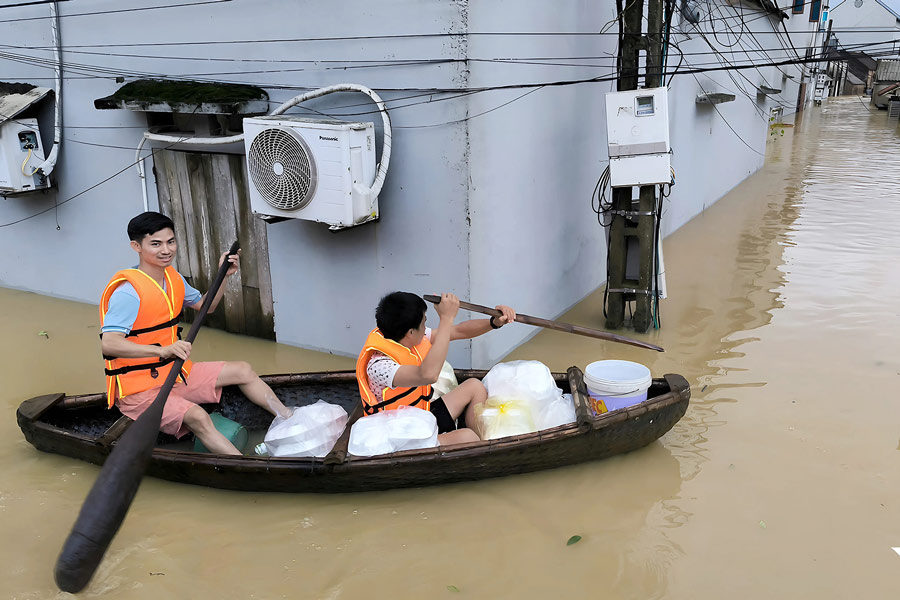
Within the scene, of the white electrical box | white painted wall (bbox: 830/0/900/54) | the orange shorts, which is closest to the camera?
the orange shorts

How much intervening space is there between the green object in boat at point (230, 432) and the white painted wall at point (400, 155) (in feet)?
5.29

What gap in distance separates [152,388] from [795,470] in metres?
3.95

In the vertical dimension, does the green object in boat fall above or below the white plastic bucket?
below

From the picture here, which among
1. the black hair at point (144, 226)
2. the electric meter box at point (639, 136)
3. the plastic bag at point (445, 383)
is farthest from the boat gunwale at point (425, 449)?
the electric meter box at point (639, 136)

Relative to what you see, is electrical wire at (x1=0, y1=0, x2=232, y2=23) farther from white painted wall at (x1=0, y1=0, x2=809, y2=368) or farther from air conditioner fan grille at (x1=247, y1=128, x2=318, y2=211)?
air conditioner fan grille at (x1=247, y1=128, x2=318, y2=211)

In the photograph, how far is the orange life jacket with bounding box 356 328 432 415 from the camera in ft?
13.4

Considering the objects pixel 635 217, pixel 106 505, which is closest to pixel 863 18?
pixel 635 217

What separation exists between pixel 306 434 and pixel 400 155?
2.30 m

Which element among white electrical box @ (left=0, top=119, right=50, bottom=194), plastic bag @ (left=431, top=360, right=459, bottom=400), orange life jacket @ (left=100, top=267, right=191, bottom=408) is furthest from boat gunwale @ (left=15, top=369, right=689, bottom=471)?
white electrical box @ (left=0, top=119, right=50, bottom=194)

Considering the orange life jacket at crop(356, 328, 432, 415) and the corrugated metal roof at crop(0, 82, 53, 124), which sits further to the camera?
the corrugated metal roof at crop(0, 82, 53, 124)

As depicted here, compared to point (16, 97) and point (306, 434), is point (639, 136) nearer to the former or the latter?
point (306, 434)

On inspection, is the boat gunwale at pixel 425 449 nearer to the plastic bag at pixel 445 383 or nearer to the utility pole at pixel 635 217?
the plastic bag at pixel 445 383

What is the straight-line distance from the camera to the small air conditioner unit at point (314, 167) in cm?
508

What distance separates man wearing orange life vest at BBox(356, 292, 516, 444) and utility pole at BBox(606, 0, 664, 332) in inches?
112
